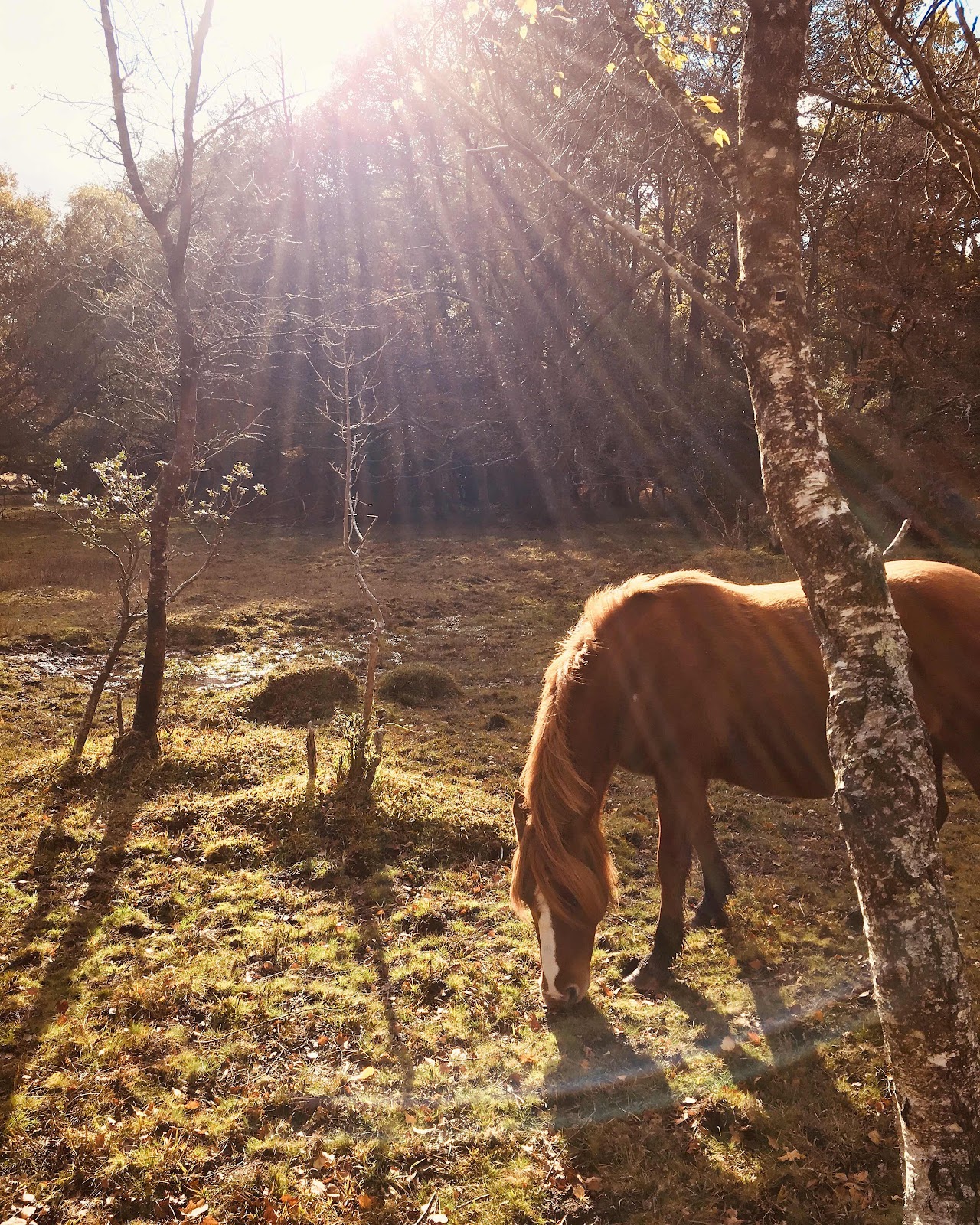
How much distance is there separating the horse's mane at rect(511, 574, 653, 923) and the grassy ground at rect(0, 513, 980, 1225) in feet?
2.87

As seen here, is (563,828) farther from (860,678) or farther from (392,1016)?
(860,678)

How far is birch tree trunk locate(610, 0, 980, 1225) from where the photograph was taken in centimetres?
174

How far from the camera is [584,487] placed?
25.0m

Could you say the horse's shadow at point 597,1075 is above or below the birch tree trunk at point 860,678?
below

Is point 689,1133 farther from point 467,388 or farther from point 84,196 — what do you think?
point 84,196

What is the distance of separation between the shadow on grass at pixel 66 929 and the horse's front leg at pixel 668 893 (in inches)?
129

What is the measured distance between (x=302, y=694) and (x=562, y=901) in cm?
646

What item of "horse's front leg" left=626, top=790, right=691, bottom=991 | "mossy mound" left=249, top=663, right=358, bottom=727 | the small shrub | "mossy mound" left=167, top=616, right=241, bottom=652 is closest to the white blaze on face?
"horse's front leg" left=626, top=790, right=691, bottom=991

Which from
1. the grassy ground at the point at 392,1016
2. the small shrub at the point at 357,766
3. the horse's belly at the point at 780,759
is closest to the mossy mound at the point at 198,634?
the grassy ground at the point at 392,1016

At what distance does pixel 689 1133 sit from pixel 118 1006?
310 cm

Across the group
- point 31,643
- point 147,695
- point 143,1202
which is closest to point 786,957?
point 143,1202

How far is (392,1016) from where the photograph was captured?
3.95m

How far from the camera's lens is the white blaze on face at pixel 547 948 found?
351cm

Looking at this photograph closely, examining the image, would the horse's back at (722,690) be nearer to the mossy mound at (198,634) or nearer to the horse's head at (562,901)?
the horse's head at (562,901)
